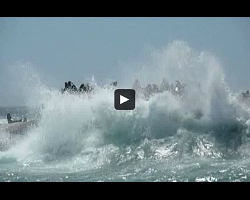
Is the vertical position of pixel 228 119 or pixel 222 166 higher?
pixel 228 119

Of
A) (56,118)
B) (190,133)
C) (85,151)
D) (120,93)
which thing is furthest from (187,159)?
(120,93)

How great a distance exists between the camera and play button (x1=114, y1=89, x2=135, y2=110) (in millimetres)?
4141

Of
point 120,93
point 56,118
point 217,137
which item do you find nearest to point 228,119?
point 217,137

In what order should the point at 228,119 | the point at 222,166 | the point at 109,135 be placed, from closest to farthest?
the point at 222,166 → the point at 228,119 → the point at 109,135

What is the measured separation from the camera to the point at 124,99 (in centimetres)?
414

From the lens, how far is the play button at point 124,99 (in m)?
4.14
